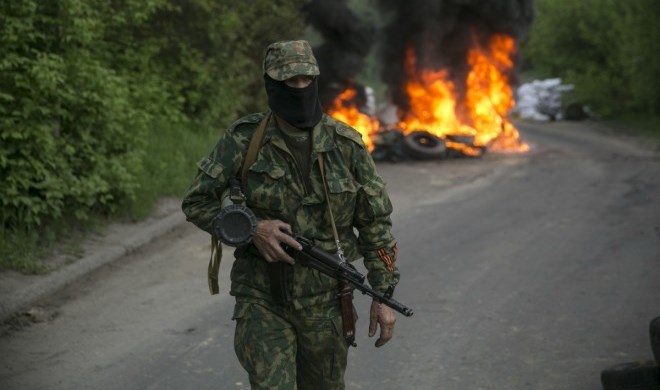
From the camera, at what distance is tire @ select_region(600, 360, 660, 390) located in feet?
16.3

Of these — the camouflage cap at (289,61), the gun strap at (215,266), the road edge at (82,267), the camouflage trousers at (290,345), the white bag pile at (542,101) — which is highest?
the camouflage cap at (289,61)

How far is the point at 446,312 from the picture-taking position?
707 cm

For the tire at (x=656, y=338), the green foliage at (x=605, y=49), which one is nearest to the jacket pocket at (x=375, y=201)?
the tire at (x=656, y=338)

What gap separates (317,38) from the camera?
22.1m

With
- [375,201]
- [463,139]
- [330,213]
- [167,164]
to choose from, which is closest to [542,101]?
[463,139]

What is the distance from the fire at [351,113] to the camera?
20.1m

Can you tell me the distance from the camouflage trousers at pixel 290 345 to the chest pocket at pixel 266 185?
38 cm

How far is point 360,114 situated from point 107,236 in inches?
467

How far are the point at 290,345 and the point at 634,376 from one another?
215cm

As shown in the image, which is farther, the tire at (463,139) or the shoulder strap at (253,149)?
the tire at (463,139)

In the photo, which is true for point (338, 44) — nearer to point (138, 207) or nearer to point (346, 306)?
point (138, 207)

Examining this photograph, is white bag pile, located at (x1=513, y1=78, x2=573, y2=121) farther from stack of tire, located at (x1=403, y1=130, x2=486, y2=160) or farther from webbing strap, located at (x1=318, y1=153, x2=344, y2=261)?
webbing strap, located at (x1=318, y1=153, x2=344, y2=261)

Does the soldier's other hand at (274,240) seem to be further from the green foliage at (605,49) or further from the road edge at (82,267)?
the green foliage at (605,49)

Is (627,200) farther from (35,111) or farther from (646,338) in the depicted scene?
(35,111)
